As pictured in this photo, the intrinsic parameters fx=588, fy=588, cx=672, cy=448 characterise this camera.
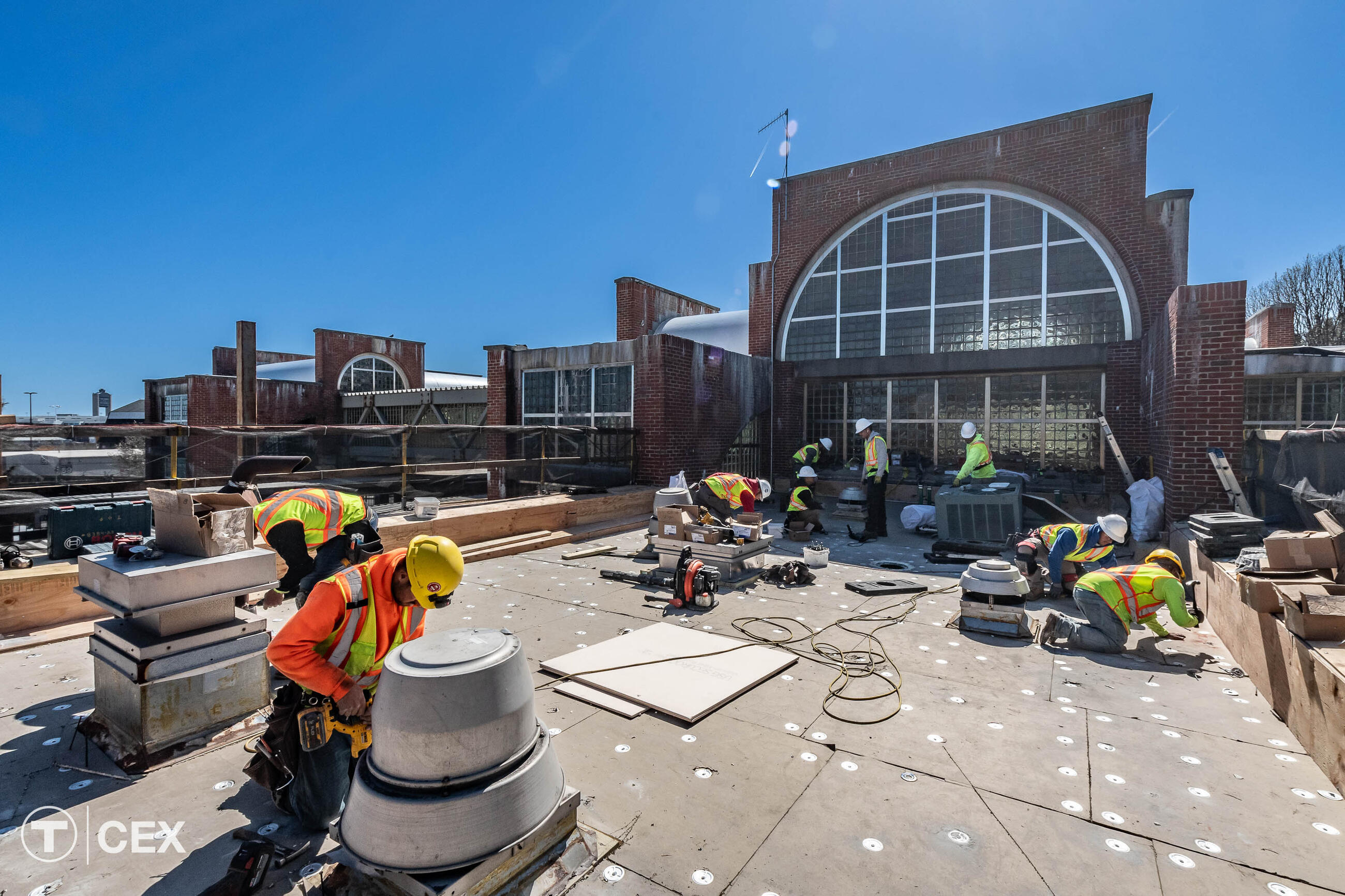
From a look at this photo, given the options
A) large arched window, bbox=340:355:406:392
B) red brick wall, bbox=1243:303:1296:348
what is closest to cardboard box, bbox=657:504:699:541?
red brick wall, bbox=1243:303:1296:348

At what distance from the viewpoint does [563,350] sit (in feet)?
46.7

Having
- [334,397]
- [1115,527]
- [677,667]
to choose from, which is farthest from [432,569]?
[334,397]

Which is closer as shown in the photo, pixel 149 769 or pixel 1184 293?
pixel 149 769

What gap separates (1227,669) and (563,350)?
1256cm

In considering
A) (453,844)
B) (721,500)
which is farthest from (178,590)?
(721,500)

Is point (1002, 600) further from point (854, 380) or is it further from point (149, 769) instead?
point (854, 380)

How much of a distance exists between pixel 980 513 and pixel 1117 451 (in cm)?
393

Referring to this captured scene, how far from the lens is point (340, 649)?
2691 millimetres

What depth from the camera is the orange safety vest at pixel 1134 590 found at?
4926 millimetres

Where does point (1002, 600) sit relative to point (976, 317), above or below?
below

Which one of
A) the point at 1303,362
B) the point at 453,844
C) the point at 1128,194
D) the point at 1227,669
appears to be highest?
the point at 1128,194

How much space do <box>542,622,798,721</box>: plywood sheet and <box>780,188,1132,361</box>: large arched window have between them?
1128 cm

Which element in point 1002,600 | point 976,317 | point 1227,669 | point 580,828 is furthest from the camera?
point 976,317

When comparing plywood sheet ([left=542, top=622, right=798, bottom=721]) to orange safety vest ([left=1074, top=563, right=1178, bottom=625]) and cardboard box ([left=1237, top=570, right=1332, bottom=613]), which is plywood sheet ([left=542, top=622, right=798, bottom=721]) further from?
cardboard box ([left=1237, top=570, right=1332, bottom=613])
